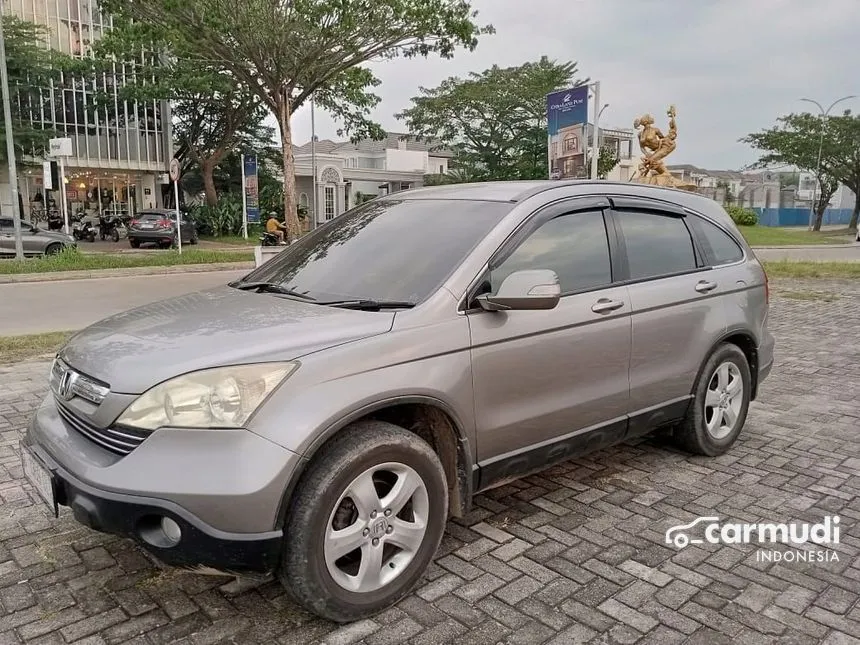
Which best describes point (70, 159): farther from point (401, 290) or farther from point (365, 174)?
point (401, 290)

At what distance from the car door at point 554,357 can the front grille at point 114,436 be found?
1328 millimetres

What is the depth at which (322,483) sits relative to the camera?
2.38 meters

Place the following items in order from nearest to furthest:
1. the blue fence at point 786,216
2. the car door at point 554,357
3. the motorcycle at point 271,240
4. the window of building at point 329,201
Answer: the car door at point 554,357 → the motorcycle at point 271,240 → the window of building at point 329,201 → the blue fence at point 786,216

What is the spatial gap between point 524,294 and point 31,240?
20.9 metres

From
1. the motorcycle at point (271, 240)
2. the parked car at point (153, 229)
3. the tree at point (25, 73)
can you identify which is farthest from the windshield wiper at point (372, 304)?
the tree at point (25, 73)

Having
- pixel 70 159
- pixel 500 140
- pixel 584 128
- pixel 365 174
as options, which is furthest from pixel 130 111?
pixel 584 128

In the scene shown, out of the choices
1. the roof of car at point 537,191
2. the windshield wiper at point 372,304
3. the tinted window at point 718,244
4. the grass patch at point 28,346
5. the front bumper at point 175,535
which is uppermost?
the roof of car at point 537,191

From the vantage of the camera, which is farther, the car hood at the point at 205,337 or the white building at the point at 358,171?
the white building at the point at 358,171

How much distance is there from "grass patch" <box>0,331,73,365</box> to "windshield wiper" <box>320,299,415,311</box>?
5.38 meters

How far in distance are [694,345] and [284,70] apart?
1750 centimetres

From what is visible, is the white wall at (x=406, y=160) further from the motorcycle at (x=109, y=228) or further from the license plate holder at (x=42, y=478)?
the license plate holder at (x=42, y=478)

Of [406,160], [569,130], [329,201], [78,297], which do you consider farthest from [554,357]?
[406,160]

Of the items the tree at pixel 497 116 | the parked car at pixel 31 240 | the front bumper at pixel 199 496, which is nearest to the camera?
the front bumper at pixel 199 496

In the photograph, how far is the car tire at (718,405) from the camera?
411cm
